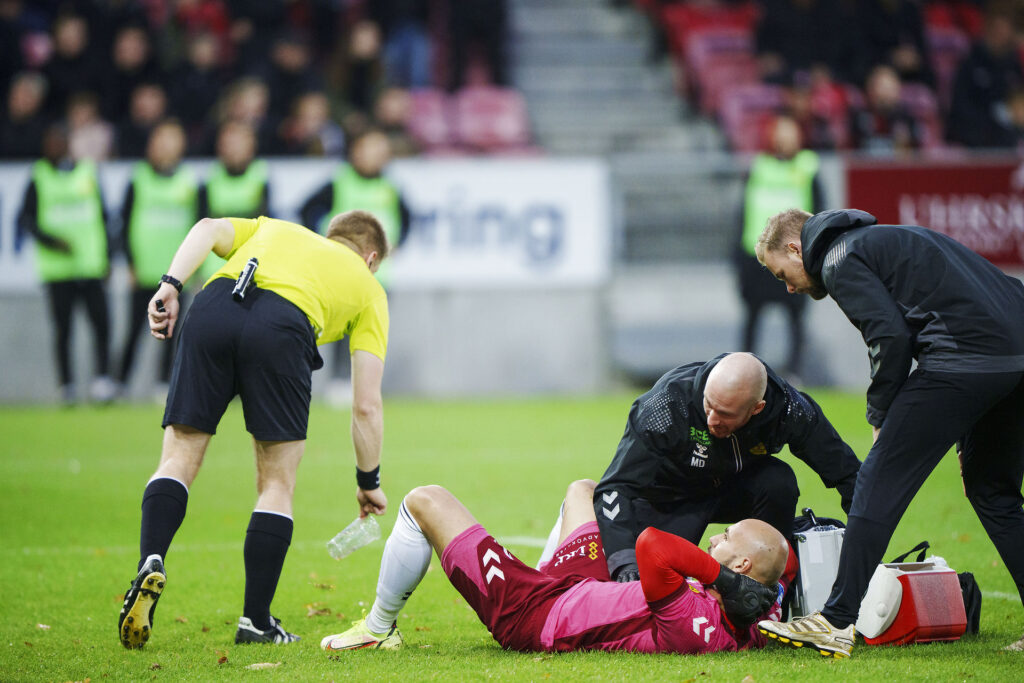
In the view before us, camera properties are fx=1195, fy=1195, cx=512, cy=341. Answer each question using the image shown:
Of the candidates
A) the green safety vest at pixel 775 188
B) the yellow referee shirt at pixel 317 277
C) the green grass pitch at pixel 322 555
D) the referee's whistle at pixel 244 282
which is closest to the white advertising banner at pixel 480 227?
the green grass pitch at pixel 322 555

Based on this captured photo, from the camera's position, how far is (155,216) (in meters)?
13.6

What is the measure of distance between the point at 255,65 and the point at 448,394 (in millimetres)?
5423

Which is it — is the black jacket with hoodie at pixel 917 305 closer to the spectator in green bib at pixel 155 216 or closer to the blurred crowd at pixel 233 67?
the spectator in green bib at pixel 155 216

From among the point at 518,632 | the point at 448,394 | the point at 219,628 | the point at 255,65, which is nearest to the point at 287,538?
the point at 219,628

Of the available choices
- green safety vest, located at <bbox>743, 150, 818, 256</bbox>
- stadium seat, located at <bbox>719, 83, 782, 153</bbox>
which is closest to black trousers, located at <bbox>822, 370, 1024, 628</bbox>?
green safety vest, located at <bbox>743, 150, 818, 256</bbox>

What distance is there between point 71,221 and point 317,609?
31.5ft

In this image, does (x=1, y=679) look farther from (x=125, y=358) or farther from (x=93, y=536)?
(x=125, y=358)

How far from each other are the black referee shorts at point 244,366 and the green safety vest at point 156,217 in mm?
9356

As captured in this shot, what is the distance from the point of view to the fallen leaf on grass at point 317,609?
17.1 feet

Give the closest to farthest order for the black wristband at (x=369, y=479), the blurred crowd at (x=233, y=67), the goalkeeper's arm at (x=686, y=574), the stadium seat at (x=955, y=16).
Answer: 1. the goalkeeper's arm at (x=686, y=574)
2. the black wristband at (x=369, y=479)
3. the blurred crowd at (x=233, y=67)
4. the stadium seat at (x=955, y=16)

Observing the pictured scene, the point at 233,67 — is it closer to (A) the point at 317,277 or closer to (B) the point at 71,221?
(B) the point at 71,221

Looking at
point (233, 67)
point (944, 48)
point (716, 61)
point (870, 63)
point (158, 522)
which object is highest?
point (944, 48)

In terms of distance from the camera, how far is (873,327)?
4.12m

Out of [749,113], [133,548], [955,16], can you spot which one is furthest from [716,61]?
[133,548]
